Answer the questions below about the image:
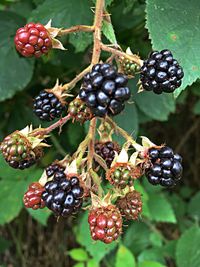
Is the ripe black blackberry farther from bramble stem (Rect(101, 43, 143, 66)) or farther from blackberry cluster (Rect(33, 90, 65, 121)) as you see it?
bramble stem (Rect(101, 43, 143, 66))

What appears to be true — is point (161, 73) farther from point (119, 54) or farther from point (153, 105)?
point (153, 105)

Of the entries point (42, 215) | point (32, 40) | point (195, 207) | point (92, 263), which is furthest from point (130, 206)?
point (195, 207)

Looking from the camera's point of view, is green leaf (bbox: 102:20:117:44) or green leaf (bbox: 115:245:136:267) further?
green leaf (bbox: 115:245:136:267)

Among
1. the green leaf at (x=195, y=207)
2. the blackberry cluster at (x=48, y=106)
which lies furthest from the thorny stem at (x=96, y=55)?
the green leaf at (x=195, y=207)

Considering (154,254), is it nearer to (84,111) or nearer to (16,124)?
(16,124)

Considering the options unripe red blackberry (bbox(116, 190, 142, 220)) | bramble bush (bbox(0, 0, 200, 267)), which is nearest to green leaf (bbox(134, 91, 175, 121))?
bramble bush (bbox(0, 0, 200, 267))

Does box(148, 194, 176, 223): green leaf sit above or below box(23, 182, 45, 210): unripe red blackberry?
below
